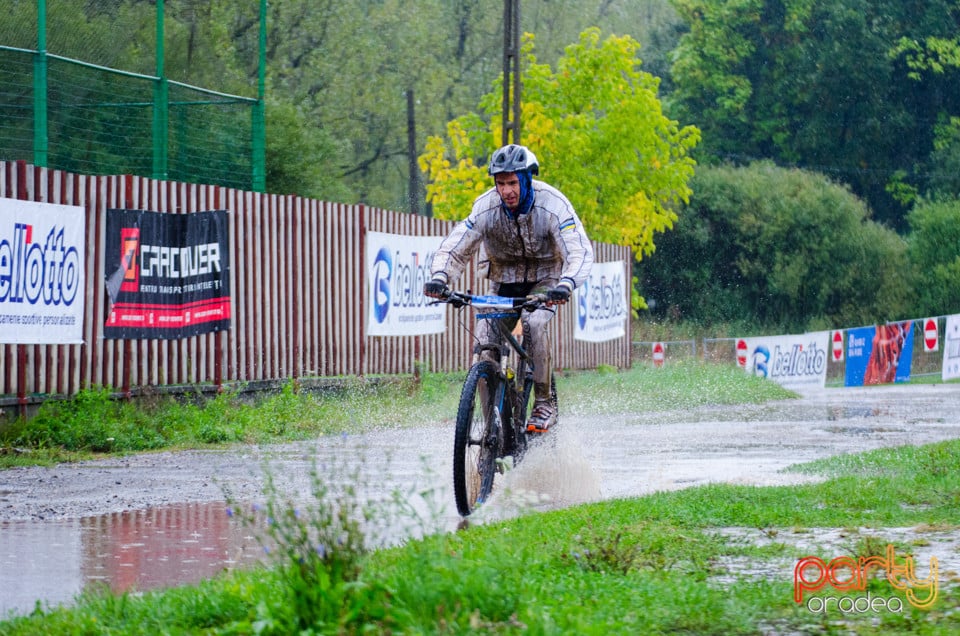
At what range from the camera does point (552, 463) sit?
9219mm

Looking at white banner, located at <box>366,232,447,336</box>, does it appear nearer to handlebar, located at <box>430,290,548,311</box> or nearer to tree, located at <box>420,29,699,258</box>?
handlebar, located at <box>430,290,548,311</box>

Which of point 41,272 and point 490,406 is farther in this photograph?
point 41,272

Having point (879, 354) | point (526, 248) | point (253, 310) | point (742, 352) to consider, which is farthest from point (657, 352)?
point (526, 248)

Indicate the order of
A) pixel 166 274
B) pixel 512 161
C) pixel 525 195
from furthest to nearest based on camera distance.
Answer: pixel 166 274 < pixel 525 195 < pixel 512 161

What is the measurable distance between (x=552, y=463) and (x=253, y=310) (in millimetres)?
6996

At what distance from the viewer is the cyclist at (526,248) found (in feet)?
28.0

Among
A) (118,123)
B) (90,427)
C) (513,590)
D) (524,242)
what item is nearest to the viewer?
(513,590)

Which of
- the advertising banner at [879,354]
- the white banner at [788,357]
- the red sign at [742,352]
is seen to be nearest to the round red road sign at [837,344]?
the advertising banner at [879,354]

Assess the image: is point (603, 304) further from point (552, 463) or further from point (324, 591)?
point (324, 591)

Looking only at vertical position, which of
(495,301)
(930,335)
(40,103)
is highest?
(40,103)

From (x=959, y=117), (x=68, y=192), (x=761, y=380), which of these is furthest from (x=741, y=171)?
(x=68, y=192)

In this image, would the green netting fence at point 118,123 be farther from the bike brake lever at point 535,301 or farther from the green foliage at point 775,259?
the green foliage at point 775,259

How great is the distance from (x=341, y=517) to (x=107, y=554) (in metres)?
2.32

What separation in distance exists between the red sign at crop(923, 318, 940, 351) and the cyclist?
102ft
